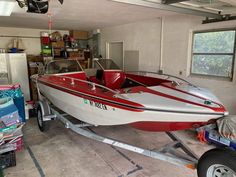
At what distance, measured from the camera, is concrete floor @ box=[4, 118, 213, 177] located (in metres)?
2.36

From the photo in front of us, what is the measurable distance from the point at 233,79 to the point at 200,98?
5.29 feet

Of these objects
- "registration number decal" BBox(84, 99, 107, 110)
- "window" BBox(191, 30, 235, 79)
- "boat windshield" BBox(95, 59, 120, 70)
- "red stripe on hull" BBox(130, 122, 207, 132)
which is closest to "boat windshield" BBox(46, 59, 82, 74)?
"boat windshield" BBox(95, 59, 120, 70)

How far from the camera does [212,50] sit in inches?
144

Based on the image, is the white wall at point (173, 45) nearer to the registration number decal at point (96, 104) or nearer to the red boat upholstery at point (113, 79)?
the red boat upholstery at point (113, 79)

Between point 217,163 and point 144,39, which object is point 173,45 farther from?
point 217,163

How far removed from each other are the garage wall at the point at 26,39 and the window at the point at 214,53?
216 inches

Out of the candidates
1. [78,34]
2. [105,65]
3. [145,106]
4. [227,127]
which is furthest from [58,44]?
[227,127]

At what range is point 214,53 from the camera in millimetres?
3617

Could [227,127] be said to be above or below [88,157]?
above

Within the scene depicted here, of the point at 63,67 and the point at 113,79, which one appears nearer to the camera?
the point at 113,79

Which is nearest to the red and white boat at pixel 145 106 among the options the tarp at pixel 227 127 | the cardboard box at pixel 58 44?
the tarp at pixel 227 127

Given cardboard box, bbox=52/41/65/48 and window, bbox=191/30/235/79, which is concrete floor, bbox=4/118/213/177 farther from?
Answer: cardboard box, bbox=52/41/65/48

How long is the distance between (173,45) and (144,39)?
98 cm

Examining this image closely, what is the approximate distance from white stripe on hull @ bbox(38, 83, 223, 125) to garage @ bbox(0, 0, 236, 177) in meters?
0.01
